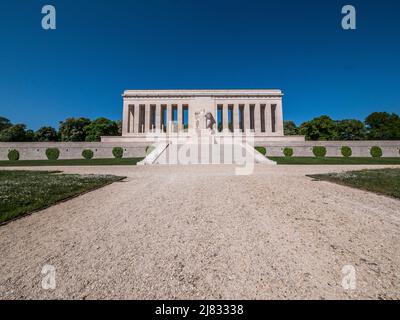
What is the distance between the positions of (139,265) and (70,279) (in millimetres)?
835

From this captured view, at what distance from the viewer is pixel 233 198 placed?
246 inches

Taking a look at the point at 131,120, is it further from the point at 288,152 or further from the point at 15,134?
the point at 288,152

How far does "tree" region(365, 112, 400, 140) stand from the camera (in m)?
48.2

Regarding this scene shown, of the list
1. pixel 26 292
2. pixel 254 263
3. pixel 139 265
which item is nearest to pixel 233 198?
pixel 254 263

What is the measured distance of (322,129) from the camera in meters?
54.8

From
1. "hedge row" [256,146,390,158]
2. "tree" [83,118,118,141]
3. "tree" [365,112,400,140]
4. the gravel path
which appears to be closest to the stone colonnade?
"tree" [83,118,118,141]

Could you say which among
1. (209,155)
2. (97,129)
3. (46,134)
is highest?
Result: (97,129)

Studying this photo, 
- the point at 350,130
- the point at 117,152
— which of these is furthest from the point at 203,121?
the point at 350,130

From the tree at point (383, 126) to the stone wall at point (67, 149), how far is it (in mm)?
60422

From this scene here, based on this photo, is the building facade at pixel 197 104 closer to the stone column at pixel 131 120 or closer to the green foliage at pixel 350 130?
the stone column at pixel 131 120

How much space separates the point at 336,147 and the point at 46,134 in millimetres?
72168

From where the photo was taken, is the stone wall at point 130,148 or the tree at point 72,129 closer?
the stone wall at point 130,148

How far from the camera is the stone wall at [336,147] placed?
3167 centimetres

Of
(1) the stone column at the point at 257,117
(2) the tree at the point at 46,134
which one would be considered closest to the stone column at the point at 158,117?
(1) the stone column at the point at 257,117
